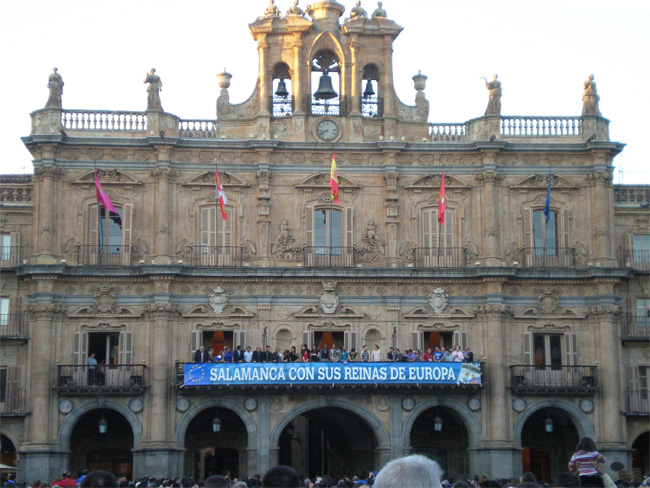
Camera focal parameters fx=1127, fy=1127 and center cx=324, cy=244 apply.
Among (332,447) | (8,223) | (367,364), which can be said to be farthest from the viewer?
(332,447)

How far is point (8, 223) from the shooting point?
44.8 metres

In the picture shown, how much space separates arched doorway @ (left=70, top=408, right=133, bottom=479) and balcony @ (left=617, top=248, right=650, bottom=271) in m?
21.0

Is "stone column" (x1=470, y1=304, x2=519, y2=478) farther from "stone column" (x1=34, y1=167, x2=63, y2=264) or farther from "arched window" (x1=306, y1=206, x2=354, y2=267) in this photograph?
A: "stone column" (x1=34, y1=167, x2=63, y2=264)

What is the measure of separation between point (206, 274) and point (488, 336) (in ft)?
36.6

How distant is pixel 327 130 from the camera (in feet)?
148

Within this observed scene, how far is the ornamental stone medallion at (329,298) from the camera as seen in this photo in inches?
1722

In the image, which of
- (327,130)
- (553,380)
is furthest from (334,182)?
(553,380)

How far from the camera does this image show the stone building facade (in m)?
42.6

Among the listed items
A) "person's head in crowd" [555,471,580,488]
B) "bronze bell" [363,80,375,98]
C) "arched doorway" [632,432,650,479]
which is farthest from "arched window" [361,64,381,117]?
"person's head in crowd" [555,471,580,488]

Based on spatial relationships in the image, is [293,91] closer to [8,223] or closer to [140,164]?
[140,164]

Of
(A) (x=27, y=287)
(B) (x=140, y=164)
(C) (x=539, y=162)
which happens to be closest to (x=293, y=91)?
(B) (x=140, y=164)

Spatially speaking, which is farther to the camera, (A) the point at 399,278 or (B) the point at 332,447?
(B) the point at 332,447

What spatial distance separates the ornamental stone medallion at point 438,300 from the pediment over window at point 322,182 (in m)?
5.20

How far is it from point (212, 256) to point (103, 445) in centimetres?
852
